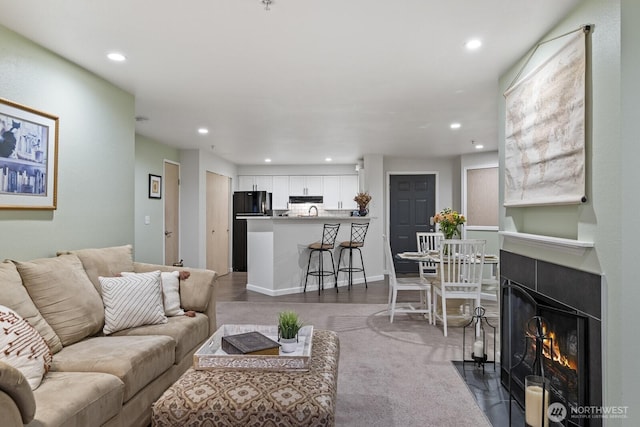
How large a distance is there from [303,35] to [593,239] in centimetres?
197

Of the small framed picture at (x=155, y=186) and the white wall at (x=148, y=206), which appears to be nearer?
the white wall at (x=148, y=206)

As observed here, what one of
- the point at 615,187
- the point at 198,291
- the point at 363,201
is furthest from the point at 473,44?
the point at 363,201

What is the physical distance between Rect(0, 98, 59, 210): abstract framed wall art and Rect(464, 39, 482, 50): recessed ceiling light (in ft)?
9.44

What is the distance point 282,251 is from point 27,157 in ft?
12.3

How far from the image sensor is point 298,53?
2715 millimetres

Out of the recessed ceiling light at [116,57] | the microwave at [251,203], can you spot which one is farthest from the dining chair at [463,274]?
the microwave at [251,203]

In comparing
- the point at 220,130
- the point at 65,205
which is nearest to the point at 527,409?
the point at 65,205

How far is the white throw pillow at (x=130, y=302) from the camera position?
8.13 feet

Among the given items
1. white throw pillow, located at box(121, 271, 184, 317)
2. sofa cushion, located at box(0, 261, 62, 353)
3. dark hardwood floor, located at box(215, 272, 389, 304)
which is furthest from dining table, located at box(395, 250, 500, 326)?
sofa cushion, located at box(0, 261, 62, 353)

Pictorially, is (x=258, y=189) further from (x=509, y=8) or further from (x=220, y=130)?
(x=509, y=8)

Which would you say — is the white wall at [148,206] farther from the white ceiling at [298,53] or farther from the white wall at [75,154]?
the white wall at [75,154]

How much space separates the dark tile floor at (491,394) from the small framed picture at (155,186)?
15.4 feet

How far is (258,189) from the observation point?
8484 mm

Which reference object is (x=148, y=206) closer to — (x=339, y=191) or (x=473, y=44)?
(x=339, y=191)
